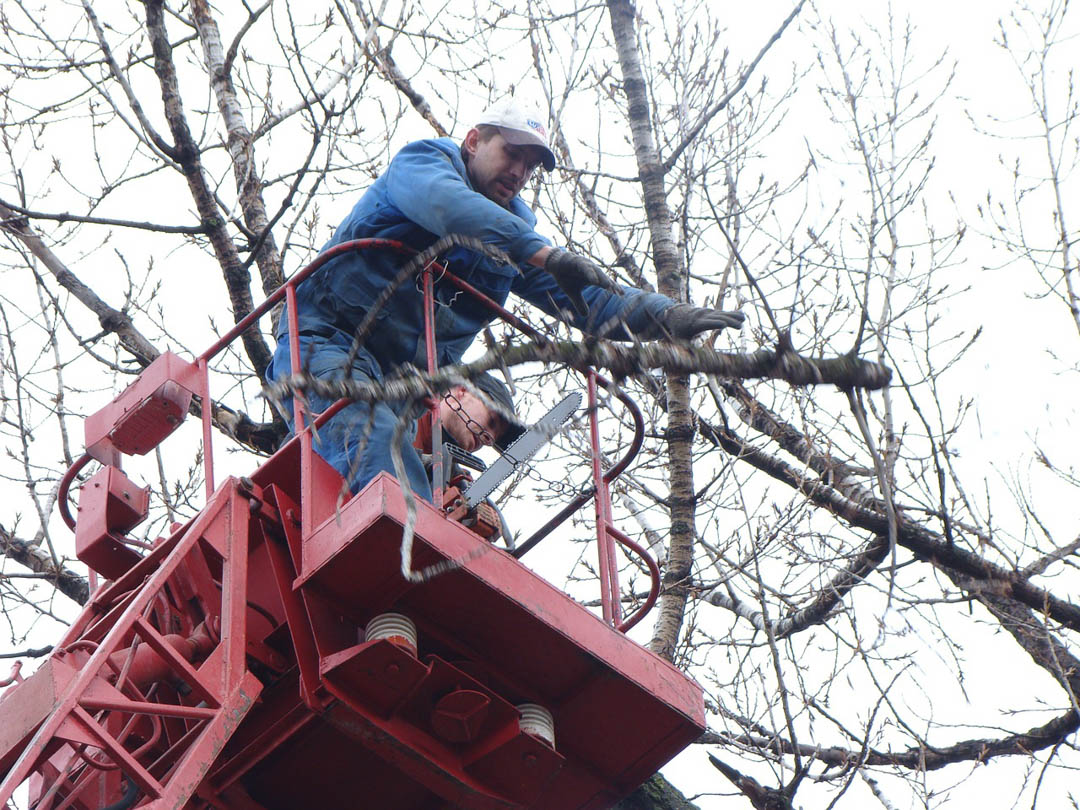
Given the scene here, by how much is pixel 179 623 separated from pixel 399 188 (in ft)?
5.92

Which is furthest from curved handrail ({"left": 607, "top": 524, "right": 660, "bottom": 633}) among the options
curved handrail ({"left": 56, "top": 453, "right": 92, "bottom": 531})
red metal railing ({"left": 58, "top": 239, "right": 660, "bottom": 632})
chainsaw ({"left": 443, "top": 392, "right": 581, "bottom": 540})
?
Result: curved handrail ({"left": 56, "top": 453, "right": 92, "bottom": 531})

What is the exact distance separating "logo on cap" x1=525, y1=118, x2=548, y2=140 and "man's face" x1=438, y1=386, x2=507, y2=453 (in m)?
1.15

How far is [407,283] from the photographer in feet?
17.6

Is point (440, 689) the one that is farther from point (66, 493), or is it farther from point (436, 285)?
point (66, 493)

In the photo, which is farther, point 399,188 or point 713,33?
point 713,33

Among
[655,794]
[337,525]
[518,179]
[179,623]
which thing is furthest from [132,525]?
[655,794]

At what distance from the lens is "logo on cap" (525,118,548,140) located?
564cm

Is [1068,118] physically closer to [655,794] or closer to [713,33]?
[713,33]

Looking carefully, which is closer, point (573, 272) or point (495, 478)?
point (573, 272)

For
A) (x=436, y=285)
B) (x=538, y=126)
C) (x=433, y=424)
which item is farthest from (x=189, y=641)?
(x=538, y=126)

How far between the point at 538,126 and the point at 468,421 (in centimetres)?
130

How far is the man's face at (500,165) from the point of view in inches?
223

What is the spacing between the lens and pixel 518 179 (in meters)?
5.71

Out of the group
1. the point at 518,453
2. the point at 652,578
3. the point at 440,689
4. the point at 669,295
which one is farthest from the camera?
the point at 669,295
